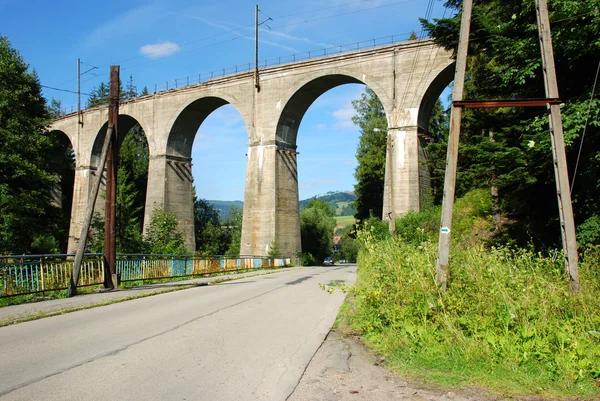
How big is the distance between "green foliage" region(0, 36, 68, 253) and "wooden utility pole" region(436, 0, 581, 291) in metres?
22.0

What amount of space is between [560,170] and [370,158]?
132 feet

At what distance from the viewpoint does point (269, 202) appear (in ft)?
109

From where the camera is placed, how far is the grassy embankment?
15.2 ft

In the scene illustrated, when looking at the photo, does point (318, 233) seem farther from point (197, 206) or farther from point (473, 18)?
point (473, 18)

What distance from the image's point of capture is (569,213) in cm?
680

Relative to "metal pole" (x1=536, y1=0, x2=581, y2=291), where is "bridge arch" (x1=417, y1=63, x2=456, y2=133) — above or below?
above

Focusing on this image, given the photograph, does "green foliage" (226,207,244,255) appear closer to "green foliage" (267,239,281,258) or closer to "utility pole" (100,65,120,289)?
"green foliage" (267,239,281,258)

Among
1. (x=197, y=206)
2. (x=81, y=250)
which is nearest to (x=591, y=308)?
(x=81, y=250)

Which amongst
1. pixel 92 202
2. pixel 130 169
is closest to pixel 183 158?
pixel 130 169

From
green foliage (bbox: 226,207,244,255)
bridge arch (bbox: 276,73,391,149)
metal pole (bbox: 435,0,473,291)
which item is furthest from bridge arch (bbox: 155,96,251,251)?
metal pole (bbox: 435,0,473,291)

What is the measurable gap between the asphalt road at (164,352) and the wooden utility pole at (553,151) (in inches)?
89.9

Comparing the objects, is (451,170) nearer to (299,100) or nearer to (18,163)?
(18,163)

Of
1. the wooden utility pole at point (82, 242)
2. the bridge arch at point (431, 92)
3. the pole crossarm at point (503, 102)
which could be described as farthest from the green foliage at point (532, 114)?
the bridge arch at point (431, 92)

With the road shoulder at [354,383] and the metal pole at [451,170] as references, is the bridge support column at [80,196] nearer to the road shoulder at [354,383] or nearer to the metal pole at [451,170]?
the metal pole at [451,170]
